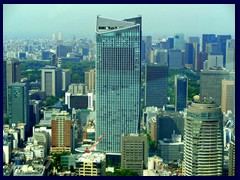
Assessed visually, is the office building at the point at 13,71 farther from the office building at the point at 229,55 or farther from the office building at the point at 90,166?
the office building at the point at 229,55

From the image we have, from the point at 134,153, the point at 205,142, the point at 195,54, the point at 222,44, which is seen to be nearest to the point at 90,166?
the point at 134,153

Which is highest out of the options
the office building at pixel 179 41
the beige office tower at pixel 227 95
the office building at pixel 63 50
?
the office building at pixel 179 41

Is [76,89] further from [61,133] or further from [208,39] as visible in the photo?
[208,39]

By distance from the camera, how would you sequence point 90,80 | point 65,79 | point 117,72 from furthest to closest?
point 65,79 < point 90,80 < point 117,72

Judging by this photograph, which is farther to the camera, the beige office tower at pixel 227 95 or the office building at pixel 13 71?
the office building at pixel 13 71

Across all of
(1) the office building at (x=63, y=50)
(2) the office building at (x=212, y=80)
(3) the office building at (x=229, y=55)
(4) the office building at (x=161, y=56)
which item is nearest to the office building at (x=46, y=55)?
(1) the office building at (x=63, y=50)
